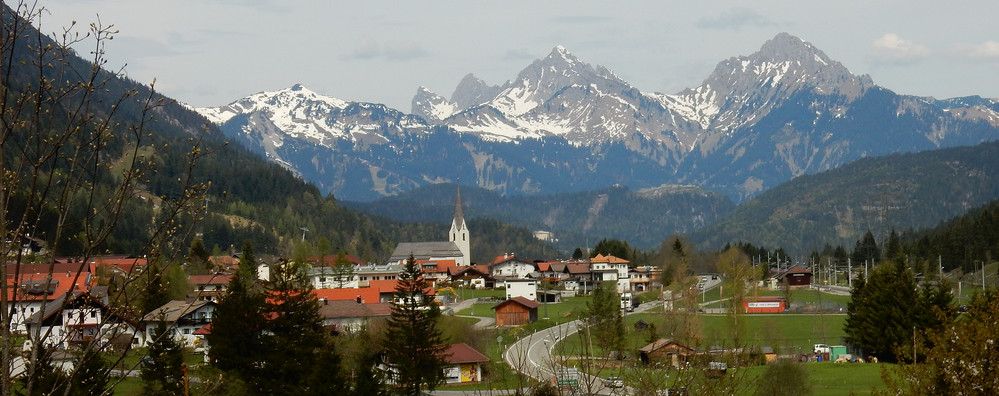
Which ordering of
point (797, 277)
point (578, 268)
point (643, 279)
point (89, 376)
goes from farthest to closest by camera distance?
point (578, 268), point (643, 279), point (797, 277), point (89, 376)

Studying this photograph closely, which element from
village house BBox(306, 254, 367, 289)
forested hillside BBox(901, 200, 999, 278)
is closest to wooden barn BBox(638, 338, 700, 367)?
village house BBox(306, 254, 367, 289)

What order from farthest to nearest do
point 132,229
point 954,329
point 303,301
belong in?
point 132,229
point 303,301
point 954,329

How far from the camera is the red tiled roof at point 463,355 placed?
61.1 metres

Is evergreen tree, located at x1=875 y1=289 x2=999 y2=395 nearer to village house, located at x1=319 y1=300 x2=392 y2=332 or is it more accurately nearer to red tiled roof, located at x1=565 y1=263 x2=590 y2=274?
village house, located at x1=319 y1=300 x2=392 y2=332

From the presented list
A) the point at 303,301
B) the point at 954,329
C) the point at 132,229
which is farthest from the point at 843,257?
the point at 954,329

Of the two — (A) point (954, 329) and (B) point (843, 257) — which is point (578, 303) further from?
(A) point (954, 329)

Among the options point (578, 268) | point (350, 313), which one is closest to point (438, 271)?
point (578, 268)

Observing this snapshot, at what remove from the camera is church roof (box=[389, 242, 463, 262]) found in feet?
611

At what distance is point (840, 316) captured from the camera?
9150 centimetres

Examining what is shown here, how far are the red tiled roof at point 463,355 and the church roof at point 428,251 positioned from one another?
11934 cm

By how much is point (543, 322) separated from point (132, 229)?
87.0 meters

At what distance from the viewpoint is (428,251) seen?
18838 centimetres

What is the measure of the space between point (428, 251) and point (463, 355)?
414 ft

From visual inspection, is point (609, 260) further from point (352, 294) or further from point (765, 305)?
point (352, 294)
